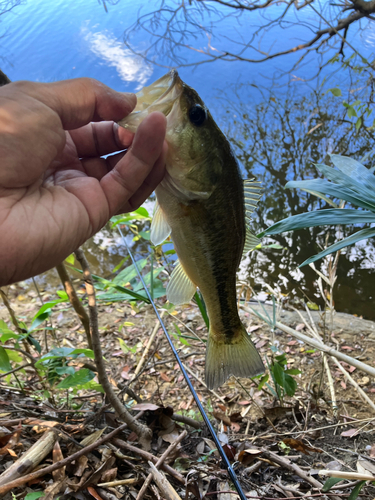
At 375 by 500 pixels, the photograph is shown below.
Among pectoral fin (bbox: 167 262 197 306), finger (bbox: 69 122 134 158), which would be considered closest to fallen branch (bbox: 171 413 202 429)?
pectoral fin (bbox: 167 262 197 306)

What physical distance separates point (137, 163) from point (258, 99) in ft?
26.4

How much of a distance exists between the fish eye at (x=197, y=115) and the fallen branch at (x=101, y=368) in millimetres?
953

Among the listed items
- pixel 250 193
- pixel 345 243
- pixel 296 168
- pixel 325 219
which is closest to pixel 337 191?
pixel 325 219

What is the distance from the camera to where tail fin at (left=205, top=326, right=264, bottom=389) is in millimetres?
1900

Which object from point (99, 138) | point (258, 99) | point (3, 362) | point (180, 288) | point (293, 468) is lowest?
point (293, 468)

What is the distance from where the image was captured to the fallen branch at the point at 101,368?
1884 millimetres

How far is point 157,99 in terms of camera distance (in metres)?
1.57

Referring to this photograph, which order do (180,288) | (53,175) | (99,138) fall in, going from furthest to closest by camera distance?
(180,288) < (99,138) < (53,175)

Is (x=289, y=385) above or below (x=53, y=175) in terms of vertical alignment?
below

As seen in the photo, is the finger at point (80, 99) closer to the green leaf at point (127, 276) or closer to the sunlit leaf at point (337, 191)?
the green leaf at point (127, 276)

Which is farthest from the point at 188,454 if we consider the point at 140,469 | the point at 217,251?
the point at 217,251

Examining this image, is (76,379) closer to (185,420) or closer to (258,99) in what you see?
(185,420)

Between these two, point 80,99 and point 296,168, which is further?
point 296,168

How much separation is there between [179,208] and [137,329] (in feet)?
9.20
